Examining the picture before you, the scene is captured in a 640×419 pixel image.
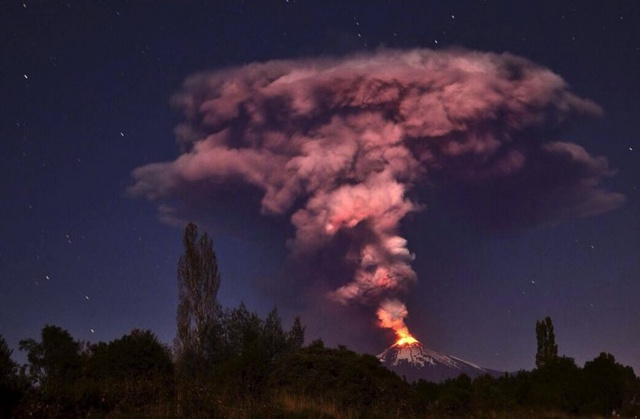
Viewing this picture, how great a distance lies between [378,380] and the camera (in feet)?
103

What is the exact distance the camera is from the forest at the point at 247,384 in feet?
48.6

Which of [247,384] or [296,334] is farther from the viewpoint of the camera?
[296,334]

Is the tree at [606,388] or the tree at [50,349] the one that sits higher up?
the tree at [50,349]

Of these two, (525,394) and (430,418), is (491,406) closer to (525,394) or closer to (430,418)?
(525,394)

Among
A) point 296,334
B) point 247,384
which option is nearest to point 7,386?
point 247,384

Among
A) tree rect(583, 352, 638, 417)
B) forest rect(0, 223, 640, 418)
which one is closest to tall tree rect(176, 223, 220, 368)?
forest rect(0, 223, 640, 418)

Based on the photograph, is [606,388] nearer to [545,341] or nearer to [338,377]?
[338,377]

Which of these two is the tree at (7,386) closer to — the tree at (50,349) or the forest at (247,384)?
the forest at (247,384)

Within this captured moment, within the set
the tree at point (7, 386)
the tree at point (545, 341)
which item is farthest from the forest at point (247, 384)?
the tree at point (545, 341)

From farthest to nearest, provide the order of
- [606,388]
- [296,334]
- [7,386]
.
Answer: [296,334]
[606,388]
[7,386]

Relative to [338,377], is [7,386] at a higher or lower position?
lower

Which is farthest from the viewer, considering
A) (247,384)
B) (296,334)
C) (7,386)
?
(296,334)

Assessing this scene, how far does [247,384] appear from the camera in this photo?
77.7 ft

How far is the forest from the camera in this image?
1483 cm
